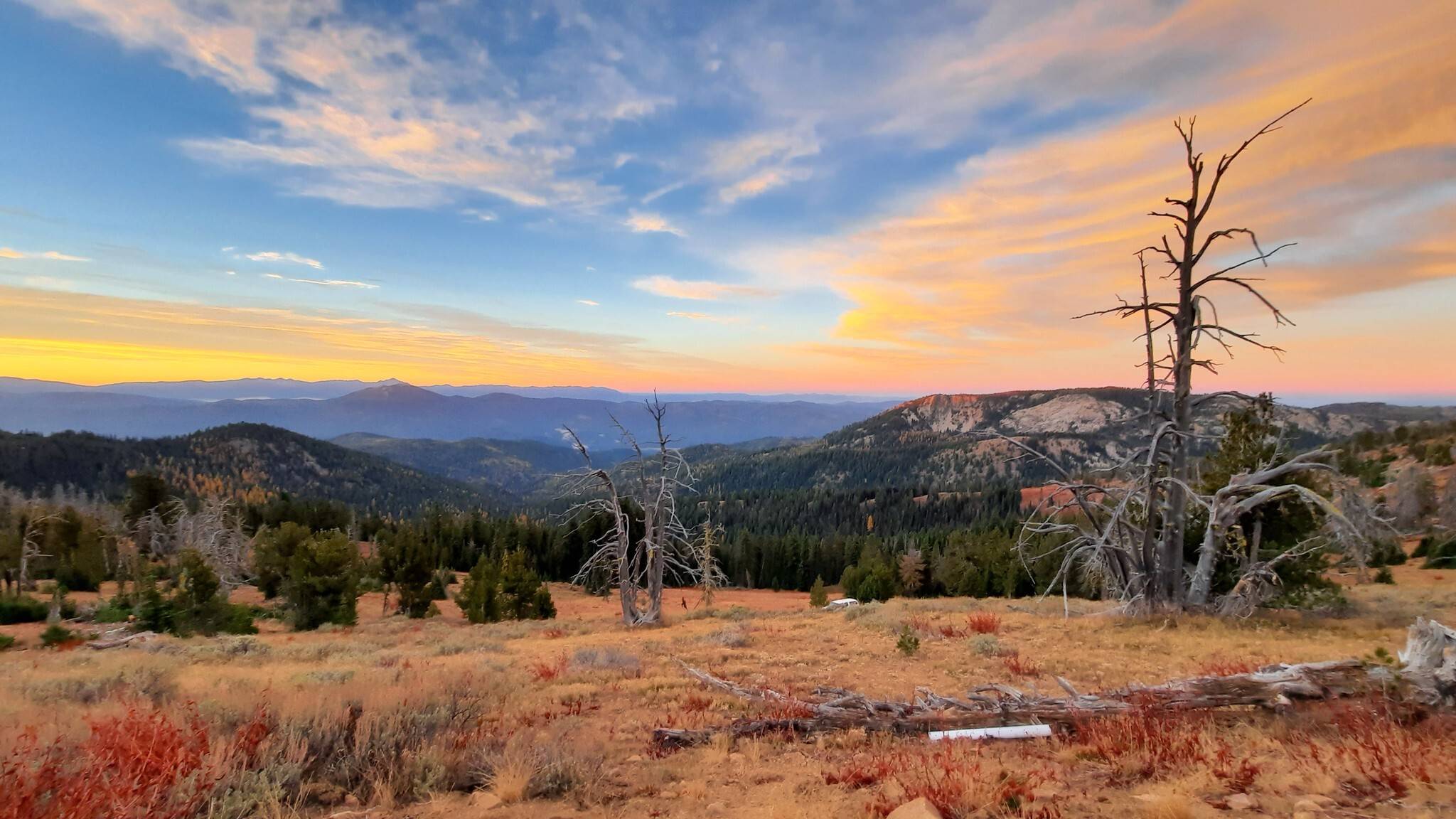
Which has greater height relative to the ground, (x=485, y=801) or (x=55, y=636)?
(x=485, y=801)

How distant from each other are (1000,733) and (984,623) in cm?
934

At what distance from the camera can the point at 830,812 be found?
4.62 metres

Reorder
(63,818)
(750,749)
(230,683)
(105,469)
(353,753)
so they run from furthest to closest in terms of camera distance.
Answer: (105,469) < (230,683) < (750,749) < (353,753) < (63,818)

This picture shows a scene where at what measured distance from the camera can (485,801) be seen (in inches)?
198

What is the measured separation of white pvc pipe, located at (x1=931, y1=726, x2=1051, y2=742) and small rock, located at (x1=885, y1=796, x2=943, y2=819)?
6.91 feet

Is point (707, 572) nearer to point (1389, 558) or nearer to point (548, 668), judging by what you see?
point (548, 668)

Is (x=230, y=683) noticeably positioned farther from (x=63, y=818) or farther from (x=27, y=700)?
(x=63, y=818)

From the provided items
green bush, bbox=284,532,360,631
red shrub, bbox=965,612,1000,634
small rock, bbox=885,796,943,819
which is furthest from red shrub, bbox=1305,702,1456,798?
green bush, bbox=284,532,360,631

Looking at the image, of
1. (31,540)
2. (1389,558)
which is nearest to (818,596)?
(1389,558)

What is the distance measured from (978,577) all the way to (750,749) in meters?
52.8

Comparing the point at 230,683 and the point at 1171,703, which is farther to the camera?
the point at 230,683

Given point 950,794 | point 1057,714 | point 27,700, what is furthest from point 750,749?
point 27,700

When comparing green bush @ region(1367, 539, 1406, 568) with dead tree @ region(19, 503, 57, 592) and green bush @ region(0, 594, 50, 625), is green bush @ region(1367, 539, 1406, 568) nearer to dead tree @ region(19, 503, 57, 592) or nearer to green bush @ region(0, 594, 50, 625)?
green bush @ region(0, 594, 50, 625)

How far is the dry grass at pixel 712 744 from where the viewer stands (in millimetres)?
4543
